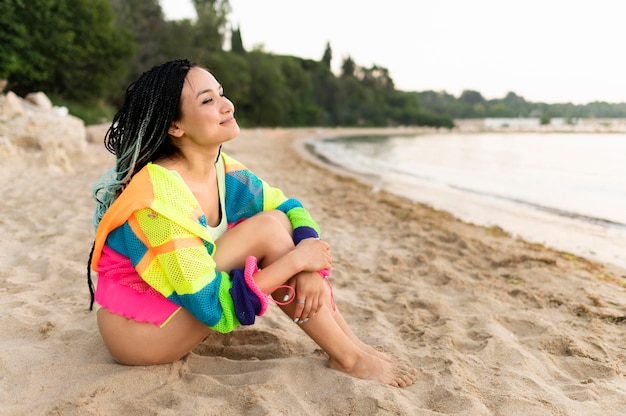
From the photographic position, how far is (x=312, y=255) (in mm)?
1878

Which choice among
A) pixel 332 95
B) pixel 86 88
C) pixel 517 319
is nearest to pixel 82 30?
pixel 86 88

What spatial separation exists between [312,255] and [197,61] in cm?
104

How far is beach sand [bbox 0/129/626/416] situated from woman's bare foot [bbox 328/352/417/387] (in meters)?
0.05

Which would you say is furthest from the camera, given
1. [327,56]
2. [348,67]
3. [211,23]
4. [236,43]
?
[327,56]

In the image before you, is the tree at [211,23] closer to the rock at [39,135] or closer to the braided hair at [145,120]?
the rock at [39,135]

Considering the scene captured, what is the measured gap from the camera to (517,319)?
2752 millimetres

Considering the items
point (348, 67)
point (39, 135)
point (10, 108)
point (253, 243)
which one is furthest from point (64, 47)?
point (348, 67)

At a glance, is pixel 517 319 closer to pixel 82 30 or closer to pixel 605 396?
pixel 605 396

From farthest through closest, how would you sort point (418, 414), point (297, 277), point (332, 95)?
1. point (332, 95)
2. point (297, 277)
3. point (418, 414)

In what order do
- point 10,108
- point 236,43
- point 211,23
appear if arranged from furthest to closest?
point 236,43
point 211,23
point 10,108

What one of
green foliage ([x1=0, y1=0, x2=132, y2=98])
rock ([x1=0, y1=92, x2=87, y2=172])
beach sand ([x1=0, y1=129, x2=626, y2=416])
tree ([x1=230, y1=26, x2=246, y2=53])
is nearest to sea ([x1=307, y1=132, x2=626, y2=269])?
beach sand ([x1=0, y1=129, x2=626, y2=416])

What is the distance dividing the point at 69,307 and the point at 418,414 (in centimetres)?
192

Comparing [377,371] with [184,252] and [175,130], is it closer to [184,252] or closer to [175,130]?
[184,252]

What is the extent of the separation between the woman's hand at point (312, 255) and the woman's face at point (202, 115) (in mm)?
568
